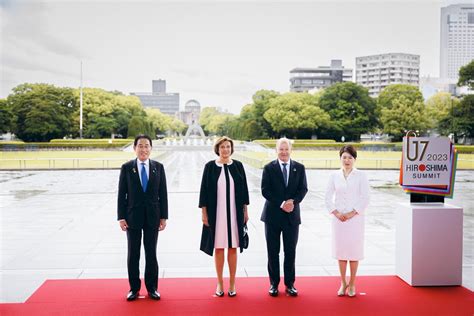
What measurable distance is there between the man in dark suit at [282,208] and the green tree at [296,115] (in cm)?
4813

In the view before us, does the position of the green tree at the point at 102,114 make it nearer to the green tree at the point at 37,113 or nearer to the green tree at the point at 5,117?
the green tree at the point at 37,113

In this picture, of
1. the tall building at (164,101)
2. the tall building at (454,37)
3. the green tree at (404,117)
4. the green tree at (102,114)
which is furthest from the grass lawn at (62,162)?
the tall building at (164,101)

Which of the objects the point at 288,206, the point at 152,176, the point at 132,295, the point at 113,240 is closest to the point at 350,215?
the point at 288,206

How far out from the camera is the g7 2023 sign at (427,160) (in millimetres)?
5785

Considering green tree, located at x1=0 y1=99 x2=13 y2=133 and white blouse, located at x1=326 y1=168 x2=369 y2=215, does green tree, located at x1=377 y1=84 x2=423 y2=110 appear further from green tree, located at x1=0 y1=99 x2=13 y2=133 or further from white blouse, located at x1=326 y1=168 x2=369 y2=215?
white blouse, located at x1=326 y1=168 x2=369 y2=215

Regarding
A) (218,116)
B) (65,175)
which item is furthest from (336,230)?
(218,116)

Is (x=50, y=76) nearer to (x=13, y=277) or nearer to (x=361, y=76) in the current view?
(x=13, y=277)

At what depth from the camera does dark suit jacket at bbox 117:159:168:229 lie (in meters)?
5.05

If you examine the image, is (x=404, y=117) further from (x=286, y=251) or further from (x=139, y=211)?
(x=139, y=211)

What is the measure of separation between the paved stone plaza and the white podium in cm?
35

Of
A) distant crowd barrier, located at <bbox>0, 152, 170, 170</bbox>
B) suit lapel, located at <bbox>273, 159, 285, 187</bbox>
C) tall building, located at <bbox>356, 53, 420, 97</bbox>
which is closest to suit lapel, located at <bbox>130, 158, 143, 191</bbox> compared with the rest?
suit lapel, located at <bbox>273, 159, 285, 187</bbox>

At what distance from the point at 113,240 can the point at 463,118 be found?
3519 cm

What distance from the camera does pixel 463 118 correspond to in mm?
37500

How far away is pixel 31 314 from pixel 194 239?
3.88m
